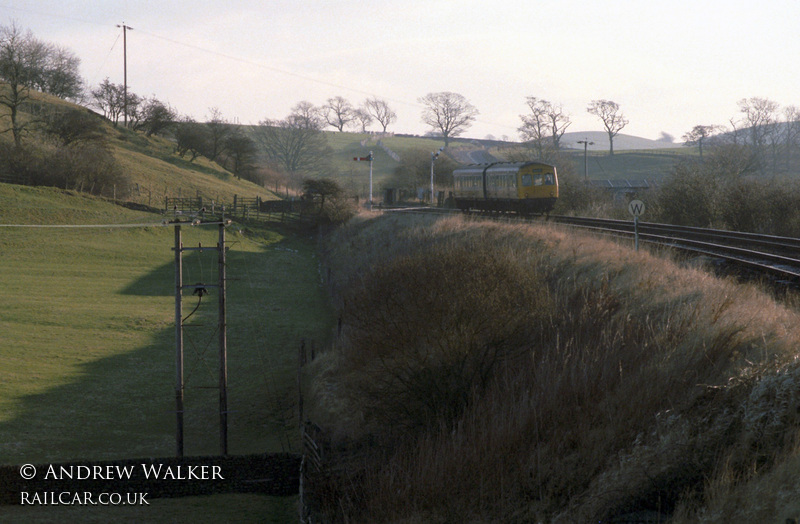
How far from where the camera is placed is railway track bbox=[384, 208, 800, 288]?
15.3m

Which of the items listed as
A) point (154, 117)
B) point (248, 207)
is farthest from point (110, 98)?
point (248, 207)

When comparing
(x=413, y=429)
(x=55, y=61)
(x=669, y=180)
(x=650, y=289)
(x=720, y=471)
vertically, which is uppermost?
(x=55, y=61)

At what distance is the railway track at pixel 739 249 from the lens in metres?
15.3

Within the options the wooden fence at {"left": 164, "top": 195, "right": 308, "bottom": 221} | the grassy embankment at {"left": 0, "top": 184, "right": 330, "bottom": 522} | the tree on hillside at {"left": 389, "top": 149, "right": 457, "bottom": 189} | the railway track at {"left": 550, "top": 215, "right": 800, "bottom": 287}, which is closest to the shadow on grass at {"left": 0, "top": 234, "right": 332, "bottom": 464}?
the grassy embankment at {"left": 0, "top": 184, "right": 330, "bottom": 522}

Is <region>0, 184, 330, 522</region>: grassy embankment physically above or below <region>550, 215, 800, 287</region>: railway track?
below

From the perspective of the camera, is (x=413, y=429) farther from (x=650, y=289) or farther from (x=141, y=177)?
(x=141, y=177)

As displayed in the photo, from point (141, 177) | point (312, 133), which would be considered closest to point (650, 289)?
point (141, 177)

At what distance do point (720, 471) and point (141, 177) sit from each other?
65.5m

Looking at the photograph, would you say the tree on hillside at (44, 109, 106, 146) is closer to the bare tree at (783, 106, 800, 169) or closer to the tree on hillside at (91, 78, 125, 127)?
the tree on hillside at (91, 78, 125, 127)

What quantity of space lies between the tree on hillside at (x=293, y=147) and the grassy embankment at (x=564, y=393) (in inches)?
3568

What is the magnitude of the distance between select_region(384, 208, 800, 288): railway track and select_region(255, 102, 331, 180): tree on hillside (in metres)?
82.3

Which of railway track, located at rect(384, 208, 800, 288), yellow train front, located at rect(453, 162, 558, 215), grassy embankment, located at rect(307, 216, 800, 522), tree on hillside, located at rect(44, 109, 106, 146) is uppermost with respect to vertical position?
tree on hillside, located at rect(44, 109, 106, 146)

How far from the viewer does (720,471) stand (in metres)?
7.11

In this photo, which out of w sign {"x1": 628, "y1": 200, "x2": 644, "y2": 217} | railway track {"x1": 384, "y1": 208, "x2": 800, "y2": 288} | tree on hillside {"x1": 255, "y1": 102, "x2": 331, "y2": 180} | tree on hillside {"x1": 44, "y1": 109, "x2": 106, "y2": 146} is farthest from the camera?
tree on hillside {"x1": 255, "y1": 102, "x2": 331, "y2": 180}
